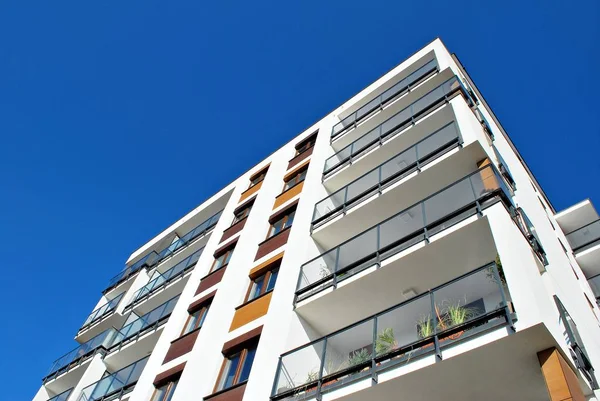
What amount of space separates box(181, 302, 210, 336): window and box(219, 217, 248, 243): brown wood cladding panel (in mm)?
3926

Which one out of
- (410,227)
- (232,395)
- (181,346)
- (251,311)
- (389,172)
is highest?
(389,172)

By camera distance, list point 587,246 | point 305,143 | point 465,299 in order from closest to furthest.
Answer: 1. point 465,299
2. point 587,246
3. point 305,143

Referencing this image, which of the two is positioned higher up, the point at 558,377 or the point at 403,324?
the point at 403,324

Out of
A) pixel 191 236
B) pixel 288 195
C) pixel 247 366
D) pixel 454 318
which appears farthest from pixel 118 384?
pixel 454 318

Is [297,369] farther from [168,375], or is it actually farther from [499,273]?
[168,375]

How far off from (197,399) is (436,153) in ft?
30.7

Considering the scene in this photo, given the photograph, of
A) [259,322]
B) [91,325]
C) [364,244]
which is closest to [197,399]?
[259,322]

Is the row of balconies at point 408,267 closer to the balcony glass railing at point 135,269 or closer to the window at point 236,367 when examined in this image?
the window at point 236,367

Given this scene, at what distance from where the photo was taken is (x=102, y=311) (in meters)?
27.7

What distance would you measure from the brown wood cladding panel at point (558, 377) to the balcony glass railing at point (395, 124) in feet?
35.2

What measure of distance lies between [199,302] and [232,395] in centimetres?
596

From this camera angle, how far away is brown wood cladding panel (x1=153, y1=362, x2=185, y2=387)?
14.4 meters

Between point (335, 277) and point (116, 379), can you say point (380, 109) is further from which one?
point (116, 379)

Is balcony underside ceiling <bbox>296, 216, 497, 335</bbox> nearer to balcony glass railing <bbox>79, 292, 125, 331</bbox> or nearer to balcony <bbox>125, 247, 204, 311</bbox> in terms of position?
balcony <bbox>125, 247, 204, 311</bbox>
